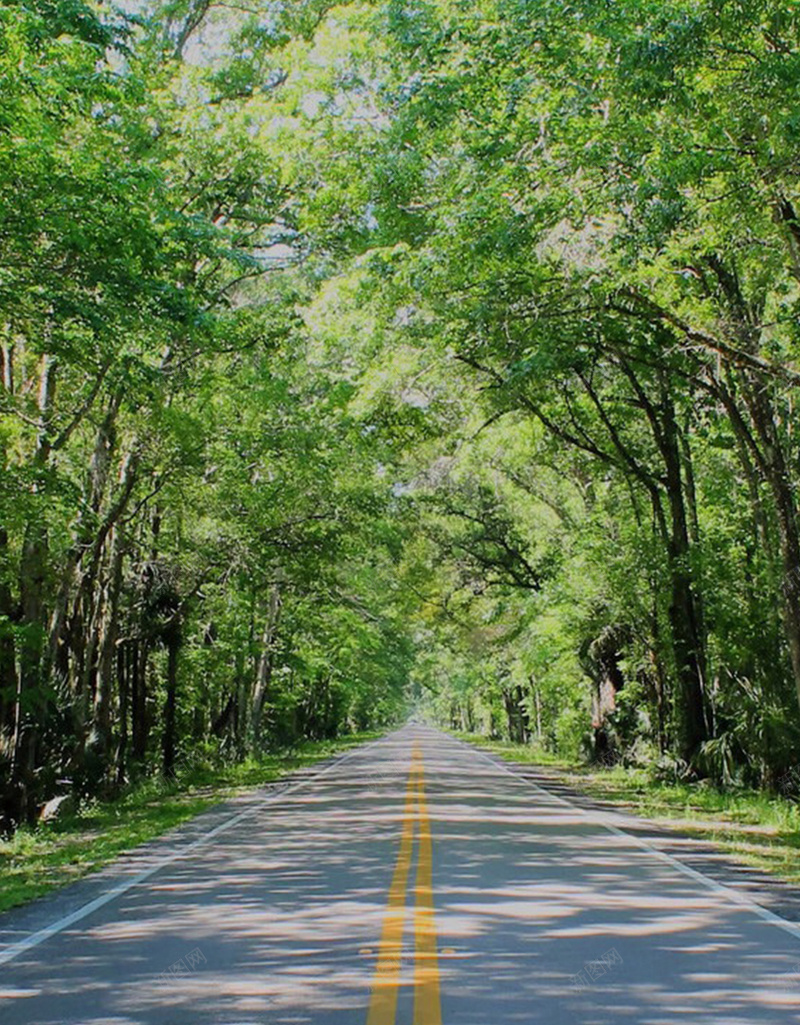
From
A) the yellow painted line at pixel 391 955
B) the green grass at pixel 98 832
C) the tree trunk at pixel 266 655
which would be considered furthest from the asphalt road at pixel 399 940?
the tree trunk at pixel 266 655

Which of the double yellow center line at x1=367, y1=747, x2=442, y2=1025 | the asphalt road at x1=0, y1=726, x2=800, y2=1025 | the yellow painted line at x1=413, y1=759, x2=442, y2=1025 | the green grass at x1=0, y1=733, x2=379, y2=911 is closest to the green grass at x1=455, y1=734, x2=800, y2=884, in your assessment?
the asphalt road at x1=0, y1=726, x2=800, y2=1025

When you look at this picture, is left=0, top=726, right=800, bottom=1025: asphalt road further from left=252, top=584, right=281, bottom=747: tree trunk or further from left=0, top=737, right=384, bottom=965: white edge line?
left=252, top=584, right=281, bottom=747: tree trunk

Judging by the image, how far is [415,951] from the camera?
646 cm

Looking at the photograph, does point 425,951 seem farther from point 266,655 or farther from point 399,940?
point 266,655

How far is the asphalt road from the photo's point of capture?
528 centimetres

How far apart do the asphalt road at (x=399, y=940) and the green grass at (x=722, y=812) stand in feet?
4.32

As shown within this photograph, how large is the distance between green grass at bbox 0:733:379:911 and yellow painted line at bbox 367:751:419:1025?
337 cm

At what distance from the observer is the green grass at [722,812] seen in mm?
11344

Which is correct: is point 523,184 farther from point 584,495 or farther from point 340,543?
point 584,495

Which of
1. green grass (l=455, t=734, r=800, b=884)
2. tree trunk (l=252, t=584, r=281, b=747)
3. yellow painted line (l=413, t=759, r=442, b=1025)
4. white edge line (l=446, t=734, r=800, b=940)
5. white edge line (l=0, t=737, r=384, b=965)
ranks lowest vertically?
green grass (l=455, t=734, r=800, b=884)

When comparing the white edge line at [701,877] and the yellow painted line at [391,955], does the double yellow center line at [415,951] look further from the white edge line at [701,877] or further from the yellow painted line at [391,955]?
the white edge line at [701,877]

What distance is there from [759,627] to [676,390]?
475cm

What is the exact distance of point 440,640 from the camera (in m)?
47.0

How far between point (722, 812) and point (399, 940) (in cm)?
1075
